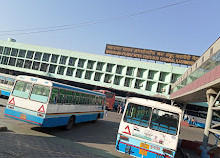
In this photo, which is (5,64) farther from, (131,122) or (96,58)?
(131,122)

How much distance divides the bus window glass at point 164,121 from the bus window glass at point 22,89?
682cm

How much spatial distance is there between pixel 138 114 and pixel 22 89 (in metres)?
6.55

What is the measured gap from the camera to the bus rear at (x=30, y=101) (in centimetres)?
968

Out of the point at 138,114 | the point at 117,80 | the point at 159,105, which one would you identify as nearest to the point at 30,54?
the point at 117,80

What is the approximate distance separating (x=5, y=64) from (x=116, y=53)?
30.6 m

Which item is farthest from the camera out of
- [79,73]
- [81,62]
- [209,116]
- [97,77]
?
[79,73]

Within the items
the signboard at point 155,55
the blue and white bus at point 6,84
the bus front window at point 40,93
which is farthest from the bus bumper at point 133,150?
the signboard at point 155,55

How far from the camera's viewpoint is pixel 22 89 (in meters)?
10.3

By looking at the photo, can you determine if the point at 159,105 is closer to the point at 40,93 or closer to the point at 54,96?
the point at 54,96

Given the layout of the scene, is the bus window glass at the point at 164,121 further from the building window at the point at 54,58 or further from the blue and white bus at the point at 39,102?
the building window at the point at 54,58

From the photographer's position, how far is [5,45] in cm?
5069

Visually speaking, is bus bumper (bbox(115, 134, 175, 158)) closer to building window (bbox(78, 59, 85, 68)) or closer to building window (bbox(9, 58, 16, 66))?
building window (bbox(78, 59, 85, 68))

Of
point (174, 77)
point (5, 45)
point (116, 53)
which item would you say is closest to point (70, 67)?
point (116, 53)

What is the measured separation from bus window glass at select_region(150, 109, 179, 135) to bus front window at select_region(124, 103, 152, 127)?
0.89 ft
